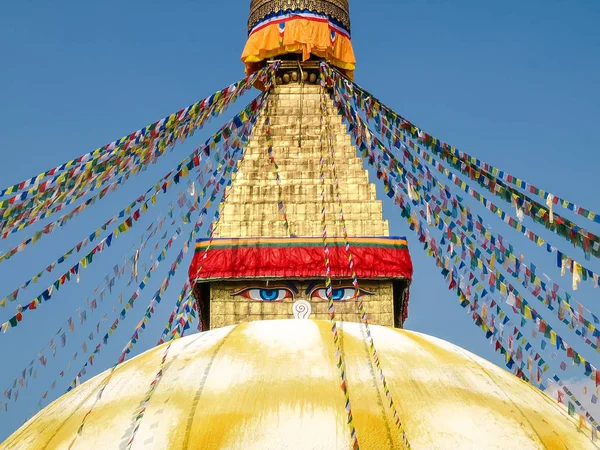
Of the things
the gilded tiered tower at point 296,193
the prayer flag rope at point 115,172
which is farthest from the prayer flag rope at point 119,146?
the gilded tiered tower at point 296,193

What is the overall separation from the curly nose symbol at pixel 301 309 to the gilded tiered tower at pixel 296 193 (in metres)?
0.04

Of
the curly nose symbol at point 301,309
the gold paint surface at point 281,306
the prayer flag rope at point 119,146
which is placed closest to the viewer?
the prayer flag rope at point 119,146

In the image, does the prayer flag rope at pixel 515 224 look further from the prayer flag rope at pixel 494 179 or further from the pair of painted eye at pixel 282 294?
the pair of painted eye at pixel 282 294

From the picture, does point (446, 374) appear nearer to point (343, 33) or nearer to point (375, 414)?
point (375, 414)

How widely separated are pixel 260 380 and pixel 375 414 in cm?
88

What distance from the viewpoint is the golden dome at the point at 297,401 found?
544cm

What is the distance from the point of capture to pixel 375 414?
219 inches

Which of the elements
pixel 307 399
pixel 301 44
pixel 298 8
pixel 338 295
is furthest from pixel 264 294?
pixel 307 399

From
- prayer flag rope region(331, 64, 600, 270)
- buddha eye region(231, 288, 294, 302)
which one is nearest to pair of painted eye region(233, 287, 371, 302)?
buddha eye region(231, 288, 294, 302)

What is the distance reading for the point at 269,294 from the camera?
44.7ft

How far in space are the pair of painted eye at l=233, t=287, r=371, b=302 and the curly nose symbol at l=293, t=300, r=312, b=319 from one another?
6.7 inches

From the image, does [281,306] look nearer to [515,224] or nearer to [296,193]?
[296,193]

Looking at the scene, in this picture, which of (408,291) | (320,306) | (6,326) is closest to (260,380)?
(6,326)

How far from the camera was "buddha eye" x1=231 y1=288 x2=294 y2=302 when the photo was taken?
1353 centimetres
